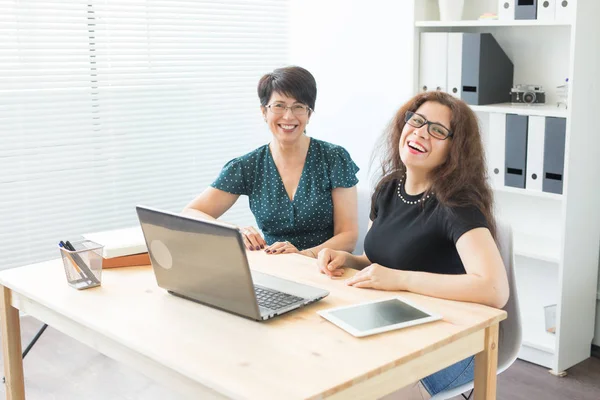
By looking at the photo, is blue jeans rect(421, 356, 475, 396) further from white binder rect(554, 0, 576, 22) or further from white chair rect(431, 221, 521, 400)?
white binder rect(554, 0, 576, 22)

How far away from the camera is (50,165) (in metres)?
3.72

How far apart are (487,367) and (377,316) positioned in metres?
0.31

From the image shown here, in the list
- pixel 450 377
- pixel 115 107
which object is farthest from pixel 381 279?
pixel 115 107

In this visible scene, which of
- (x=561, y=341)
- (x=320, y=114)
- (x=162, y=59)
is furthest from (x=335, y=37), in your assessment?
(x=561, y=341)

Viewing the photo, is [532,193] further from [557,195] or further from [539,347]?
[539,347]

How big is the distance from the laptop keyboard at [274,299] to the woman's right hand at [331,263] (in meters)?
0.24

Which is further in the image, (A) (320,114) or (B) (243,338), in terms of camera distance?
(A) (320,114)

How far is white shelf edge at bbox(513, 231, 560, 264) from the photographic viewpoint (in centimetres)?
326

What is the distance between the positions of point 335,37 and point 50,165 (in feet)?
5.62

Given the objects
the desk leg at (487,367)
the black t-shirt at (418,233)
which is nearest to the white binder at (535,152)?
the black t-shirt at (418,233)

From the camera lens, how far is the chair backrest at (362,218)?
2.79 meters

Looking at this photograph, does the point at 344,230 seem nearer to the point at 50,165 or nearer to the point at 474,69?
the point at 474,69

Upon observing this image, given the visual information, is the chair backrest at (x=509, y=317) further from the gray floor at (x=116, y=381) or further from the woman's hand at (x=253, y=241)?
the gray floor at (x=116, y=381)

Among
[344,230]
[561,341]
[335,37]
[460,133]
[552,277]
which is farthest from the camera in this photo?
[335,37]
